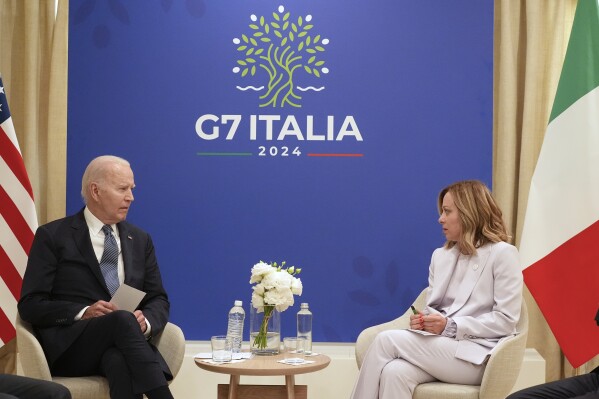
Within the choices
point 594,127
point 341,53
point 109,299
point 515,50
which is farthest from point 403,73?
point 109,299

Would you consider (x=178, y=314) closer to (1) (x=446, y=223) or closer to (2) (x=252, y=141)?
(2) (x=252, y=141)

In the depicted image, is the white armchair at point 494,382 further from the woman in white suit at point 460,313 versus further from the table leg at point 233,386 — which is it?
the table leg at point 233,386

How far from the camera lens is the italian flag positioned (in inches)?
196

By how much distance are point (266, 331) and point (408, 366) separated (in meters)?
0.82

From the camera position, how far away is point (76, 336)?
4.26 meters

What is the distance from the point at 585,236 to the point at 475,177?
2.79 feet

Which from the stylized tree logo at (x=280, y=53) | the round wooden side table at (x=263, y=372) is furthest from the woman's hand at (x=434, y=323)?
the stylized tree logo at (x=280, y=53)

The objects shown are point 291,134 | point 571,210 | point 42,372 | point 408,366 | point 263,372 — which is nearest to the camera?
point 42,372

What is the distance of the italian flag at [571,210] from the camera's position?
4984mm

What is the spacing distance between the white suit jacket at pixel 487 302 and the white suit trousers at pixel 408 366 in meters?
0.07

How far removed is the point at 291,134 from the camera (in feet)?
18.3

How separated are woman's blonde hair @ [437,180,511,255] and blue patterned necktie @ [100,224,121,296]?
191cm

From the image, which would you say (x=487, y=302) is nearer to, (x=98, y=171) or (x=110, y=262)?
(x=110, y=262)

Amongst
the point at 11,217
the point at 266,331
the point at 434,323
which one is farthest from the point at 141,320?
the point at 434,323
